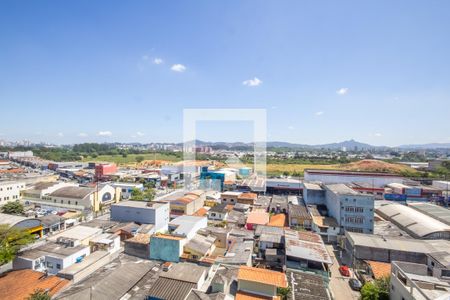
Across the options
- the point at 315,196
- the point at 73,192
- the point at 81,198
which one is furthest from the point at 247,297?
the point at 73,192

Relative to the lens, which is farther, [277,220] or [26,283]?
[277,220]

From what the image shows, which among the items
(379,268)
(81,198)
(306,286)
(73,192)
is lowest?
(379,268)

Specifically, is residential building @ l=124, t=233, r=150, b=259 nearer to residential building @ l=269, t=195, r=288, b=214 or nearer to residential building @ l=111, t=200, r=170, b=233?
residential building @ l=111, t=200, r=170, b=233

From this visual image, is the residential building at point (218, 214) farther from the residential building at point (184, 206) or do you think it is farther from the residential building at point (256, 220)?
the residential building at point (256, 220)

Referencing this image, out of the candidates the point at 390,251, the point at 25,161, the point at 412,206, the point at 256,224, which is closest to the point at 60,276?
the point at 256,224

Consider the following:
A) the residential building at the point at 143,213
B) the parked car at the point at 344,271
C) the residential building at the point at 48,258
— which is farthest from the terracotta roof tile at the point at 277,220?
the residential building at the point at 48,258

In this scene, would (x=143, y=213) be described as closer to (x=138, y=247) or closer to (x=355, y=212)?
(x=138, y=247)
